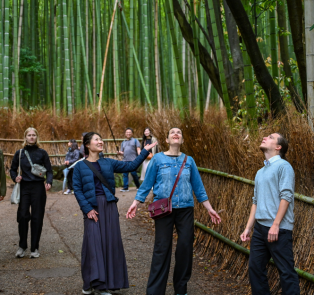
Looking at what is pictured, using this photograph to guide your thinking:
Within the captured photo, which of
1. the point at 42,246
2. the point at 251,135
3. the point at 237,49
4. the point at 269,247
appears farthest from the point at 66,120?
the point at 269,247

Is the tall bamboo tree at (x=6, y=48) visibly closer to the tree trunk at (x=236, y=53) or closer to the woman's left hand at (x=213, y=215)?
the tree trunk at (x=236, y=53)

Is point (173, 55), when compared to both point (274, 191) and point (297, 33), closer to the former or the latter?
point (297, 33)

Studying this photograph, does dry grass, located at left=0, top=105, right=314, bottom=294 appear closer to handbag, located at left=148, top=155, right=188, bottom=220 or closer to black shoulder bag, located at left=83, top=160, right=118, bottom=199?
handbag, located at left=148, top=155, right=188, bottom=220

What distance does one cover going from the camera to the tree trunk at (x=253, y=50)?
4797 mm

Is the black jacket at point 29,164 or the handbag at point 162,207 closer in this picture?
the handbag at point 162,207

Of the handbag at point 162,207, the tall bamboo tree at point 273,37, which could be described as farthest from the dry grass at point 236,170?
the tall bamboo tree at point 273,37

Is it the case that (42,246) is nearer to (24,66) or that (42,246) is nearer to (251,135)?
(251,135)

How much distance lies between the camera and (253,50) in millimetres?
5195

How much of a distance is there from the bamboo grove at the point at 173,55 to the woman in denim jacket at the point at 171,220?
3.84 feet

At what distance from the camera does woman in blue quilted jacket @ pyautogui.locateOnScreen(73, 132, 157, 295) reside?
3.78 meters

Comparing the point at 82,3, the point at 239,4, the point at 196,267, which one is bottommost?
the point at 196,267

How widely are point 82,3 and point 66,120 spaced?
18.2 feet

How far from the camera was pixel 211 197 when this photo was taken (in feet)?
17.8

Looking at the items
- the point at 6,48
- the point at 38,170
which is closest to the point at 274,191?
the point at 38,170
